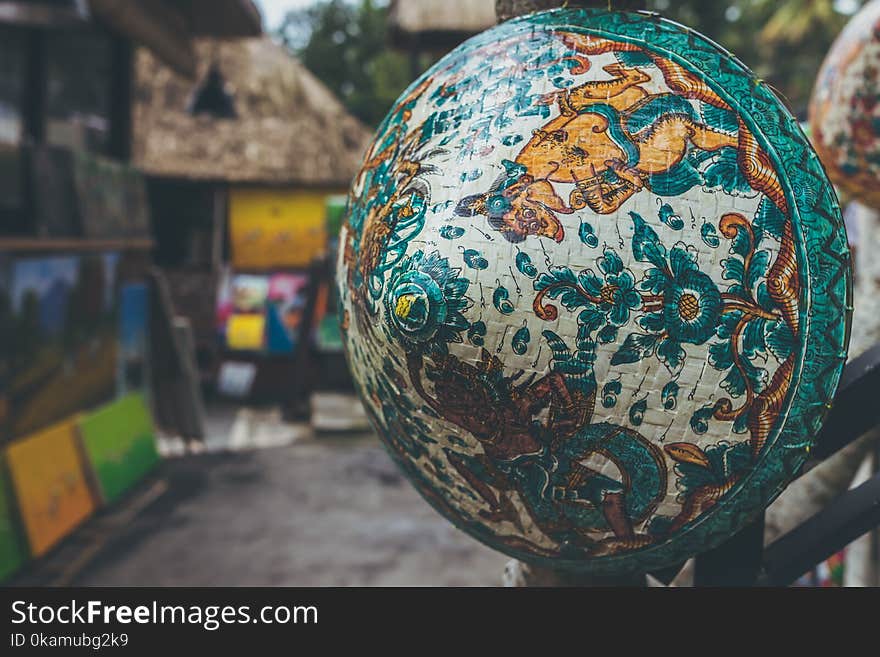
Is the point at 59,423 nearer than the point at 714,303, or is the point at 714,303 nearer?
the point at 714,303

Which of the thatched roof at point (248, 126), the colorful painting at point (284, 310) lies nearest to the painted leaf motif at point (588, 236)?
the colorful painting at point (284, 310)

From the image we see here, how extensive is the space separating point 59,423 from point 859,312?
5.11 meters

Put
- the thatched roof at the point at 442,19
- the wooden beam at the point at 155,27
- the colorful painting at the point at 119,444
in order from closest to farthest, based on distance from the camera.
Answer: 1. the wooden beam at the point at 155,27
2. the colorful painting at the point at 119,444
3. the thatched roof at the point at 442,19

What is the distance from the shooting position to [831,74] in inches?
86.6

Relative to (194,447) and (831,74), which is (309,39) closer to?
(194,447)

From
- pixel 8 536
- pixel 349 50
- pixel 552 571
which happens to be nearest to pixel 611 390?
pixel 552 571

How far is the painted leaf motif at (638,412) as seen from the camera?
3.13 feet

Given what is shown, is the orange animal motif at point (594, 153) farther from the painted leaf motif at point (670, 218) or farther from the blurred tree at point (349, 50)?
the blurred tree at point (349, 50)

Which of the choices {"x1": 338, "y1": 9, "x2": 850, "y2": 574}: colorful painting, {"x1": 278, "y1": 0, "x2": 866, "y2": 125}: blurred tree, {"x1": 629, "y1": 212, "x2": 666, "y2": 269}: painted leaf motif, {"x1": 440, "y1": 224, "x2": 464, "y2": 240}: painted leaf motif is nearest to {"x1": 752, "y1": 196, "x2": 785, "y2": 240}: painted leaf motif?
{"x1": 338, "y1": 9, "x2": 850, "y2": 574}: colorful painting

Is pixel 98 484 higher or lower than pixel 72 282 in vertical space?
lower

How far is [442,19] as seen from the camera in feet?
28.6

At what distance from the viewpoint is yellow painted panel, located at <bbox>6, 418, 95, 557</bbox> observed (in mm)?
5125

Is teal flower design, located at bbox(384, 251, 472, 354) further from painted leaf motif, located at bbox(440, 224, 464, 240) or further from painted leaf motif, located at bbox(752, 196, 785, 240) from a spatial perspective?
painted leaf motif, located at bbox(752, 196, 785, 240)

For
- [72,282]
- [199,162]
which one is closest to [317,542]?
[72,282]
